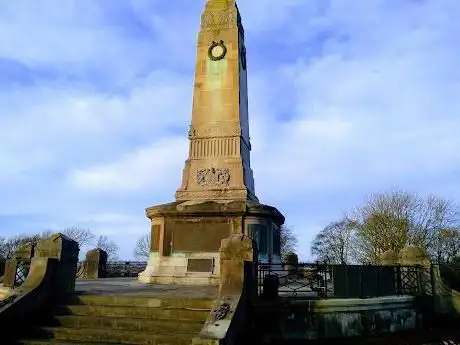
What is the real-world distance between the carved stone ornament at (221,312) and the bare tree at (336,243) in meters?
36.2

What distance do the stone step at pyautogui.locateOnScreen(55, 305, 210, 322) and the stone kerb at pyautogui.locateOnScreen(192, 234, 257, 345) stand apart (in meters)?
0.63

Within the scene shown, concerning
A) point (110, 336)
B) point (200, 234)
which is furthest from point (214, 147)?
point (110, 336)

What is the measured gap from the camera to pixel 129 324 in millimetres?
9133

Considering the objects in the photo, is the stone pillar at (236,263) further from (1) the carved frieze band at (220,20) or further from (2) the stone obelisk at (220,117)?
(1) the carved frieze band at (220,20)

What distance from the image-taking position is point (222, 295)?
360 inches

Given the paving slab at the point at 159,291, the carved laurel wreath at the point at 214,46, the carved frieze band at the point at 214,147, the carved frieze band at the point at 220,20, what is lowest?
the paving slab at the point at 159,291

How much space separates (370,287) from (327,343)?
2.27m

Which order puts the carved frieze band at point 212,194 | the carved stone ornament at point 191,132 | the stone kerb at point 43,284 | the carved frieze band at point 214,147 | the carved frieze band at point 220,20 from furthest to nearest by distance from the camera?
1. the carved frieze band at point 220,20
2. the carved stone ornament at point 191,132
3. the carved frieze band at point 214,147
4. the carved frieze band at point 212,194
5. the stone kerb at point 43,284

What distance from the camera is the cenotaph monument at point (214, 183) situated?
1476 cm

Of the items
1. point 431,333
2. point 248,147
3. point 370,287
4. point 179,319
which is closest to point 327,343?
point 370,287

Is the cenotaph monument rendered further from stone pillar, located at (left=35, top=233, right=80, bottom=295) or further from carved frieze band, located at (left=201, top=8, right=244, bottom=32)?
stone pillar, located at (left=35, top=233, right=80, bottom=295)

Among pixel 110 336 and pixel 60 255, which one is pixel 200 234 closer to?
pixel 60 255

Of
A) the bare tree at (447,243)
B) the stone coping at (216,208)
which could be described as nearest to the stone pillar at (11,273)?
the stone coping at (216,208)

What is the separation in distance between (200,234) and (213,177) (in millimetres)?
2330
